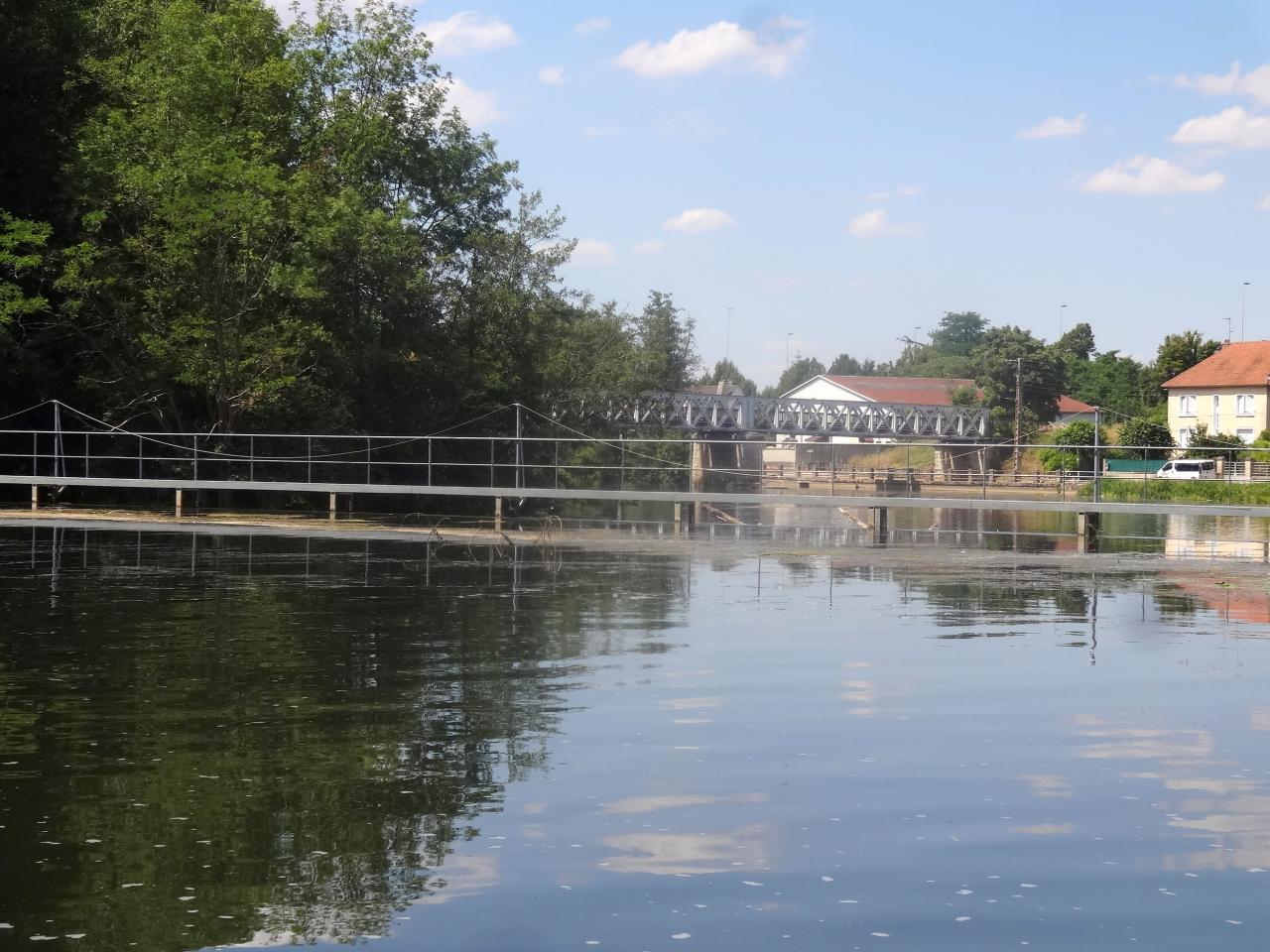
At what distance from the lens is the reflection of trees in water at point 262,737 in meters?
6.53

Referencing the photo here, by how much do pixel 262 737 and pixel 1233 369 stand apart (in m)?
92.5

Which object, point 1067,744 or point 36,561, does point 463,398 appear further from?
point 1067,744

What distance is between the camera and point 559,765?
8.97 meters

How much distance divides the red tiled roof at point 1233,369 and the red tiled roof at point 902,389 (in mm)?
36076

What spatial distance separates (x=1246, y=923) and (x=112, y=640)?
35.3 ft

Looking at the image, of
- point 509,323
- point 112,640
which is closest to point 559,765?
point 112,640

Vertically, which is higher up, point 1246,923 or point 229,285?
point 229,285

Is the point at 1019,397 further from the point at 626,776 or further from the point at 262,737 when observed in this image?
the point at 626,776

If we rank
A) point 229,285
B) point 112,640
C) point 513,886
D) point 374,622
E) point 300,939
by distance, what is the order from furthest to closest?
point 229,285 < point 374,622 < point 112,640 < point 513,886 < point 300,939

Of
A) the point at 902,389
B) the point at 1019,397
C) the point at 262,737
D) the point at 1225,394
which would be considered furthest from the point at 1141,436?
the point at 262,737

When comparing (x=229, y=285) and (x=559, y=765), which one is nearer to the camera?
(x=559, y=765)

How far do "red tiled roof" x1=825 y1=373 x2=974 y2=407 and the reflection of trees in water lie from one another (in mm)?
118259

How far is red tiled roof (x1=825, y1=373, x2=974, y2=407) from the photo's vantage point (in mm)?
135375

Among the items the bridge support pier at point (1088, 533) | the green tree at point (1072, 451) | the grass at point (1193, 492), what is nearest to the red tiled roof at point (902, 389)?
the green tree at point (1072, 451)
